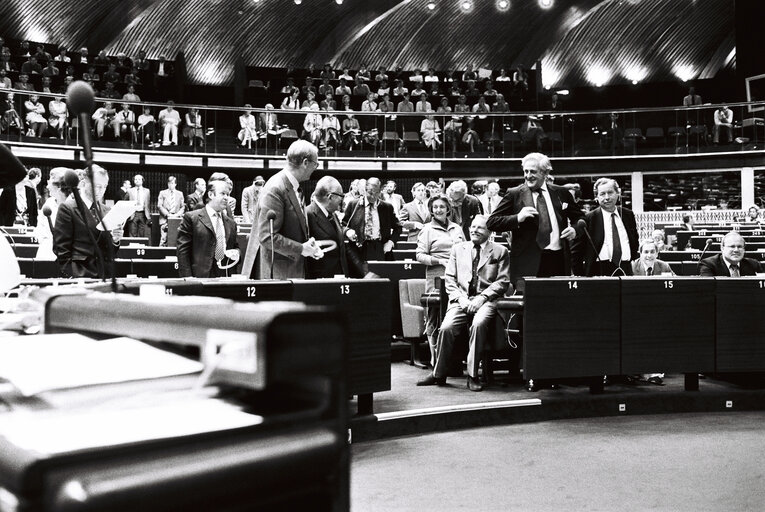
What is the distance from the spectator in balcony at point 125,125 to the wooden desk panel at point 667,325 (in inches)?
448

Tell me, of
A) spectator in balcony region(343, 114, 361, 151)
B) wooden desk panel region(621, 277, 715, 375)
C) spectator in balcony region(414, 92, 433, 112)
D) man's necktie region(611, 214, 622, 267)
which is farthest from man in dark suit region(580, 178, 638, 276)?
spectator in balcony region(414, 92, 433, 112)

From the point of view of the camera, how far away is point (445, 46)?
73.6 feet

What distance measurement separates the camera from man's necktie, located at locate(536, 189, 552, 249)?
17.1 feet

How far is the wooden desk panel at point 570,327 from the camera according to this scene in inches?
182

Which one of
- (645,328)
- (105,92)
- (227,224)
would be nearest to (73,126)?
(105,92)

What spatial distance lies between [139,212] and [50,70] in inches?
187

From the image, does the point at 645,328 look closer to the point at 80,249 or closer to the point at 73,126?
the point at 80,249

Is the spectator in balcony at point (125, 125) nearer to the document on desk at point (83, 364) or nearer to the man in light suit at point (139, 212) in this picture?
the man in light suit at point (139, 212)

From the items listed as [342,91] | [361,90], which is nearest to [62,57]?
[342,91]

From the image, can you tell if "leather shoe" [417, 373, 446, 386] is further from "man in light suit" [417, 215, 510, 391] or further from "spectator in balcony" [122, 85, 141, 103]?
"spectator in balcony" [122, 85, 141, 103]

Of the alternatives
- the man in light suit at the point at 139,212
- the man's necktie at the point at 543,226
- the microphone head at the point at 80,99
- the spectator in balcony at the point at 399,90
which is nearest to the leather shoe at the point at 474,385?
the man's necktie at the point at 543,226

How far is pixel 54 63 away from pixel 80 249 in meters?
11.9

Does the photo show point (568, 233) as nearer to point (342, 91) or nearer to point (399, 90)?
point (342, 91)

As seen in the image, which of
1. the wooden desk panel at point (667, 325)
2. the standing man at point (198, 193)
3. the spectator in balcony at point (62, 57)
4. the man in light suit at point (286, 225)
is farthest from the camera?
the spectator in balcony at point (62, 57)
